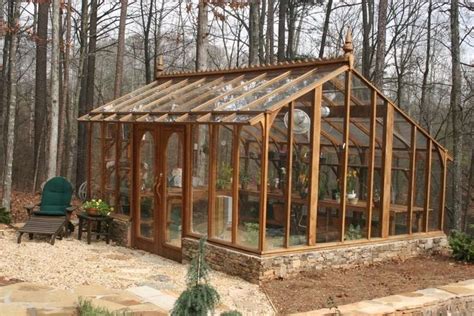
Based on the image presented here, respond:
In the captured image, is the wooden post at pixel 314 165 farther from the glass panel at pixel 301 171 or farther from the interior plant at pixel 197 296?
the interior plant at pixel 197 296

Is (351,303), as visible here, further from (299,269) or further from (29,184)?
(29,184)

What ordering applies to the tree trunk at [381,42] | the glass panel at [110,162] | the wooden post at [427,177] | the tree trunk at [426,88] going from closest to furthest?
the wooden post at [427,177], the glass panel at [110,162], the tree trunk at [381,42], the tree trunk at [426,88]

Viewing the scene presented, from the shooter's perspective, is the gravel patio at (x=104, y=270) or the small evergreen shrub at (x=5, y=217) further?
the small evergreen shrub at (x=5, y=217)

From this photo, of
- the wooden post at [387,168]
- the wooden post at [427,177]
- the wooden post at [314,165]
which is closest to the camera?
the wooden post at [314,165]

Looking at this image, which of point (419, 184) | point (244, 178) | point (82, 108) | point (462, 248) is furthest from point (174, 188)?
point (82, 108)

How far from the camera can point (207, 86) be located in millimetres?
8555

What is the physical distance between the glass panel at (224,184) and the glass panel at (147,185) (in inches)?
62.4

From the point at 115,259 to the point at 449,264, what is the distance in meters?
5.07

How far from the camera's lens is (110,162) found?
947cm

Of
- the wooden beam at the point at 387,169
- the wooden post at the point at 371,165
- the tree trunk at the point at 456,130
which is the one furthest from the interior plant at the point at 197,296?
the tree trunk at the point at 456,130

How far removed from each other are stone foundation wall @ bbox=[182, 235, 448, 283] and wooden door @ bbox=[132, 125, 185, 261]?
55 centimetres

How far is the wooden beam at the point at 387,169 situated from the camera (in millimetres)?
8086

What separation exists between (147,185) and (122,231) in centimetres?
102

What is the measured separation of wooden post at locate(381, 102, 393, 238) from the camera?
8.09m
